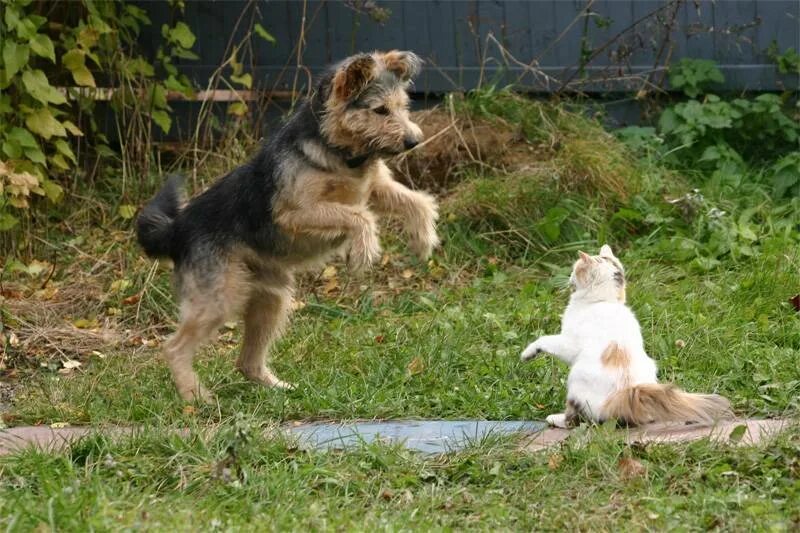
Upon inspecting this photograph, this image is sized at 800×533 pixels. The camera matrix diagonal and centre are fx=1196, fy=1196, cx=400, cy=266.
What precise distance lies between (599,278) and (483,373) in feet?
3.62

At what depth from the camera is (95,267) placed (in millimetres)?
8945

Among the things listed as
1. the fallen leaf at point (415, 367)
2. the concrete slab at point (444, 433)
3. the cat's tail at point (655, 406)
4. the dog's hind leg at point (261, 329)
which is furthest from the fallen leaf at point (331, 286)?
the cat's tail at point (655, 406)

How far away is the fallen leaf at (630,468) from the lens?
4.75m

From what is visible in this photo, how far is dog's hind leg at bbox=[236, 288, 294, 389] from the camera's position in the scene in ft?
22.8

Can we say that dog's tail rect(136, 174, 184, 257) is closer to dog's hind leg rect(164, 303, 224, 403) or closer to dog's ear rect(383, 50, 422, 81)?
dog's hind leg rect(164, 303, 224, 403)

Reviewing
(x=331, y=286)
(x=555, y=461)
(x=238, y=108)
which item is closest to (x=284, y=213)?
(x=331, y=286)

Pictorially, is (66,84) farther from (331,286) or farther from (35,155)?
(331,286)

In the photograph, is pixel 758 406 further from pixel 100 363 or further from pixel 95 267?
pixel 95 267

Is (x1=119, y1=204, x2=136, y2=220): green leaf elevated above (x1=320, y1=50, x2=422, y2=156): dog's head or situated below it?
below

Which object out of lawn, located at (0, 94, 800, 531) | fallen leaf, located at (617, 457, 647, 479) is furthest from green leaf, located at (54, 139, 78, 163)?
fallen leaf, located at (617, 457, 647, 479)

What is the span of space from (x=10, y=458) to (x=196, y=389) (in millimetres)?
1531

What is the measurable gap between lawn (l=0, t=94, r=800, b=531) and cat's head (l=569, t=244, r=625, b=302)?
66 cm

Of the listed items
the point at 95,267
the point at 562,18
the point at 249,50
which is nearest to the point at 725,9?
the point at 562,18

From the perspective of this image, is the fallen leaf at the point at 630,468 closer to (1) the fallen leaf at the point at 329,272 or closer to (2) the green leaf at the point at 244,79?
(1) the fallen leaf at the point at 329,272
